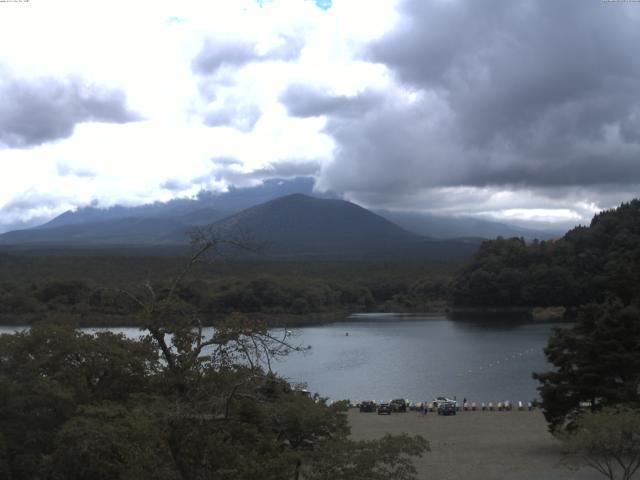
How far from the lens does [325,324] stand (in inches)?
2761

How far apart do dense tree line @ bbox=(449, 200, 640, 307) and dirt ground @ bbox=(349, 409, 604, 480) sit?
49409 mm

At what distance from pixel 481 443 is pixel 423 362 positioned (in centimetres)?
2150

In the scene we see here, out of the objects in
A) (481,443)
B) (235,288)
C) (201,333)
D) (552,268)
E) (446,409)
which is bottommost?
(446,409)

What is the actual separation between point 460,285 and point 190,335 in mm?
76125

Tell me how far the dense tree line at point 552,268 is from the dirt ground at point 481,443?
49.4 metres

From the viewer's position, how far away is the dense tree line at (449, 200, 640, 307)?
74.9 m

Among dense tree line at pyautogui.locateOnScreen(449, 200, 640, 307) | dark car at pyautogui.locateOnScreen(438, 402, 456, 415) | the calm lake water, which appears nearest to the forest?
dense tree line at pyautogui.locateOnScreen(449, 200, 640, 307)

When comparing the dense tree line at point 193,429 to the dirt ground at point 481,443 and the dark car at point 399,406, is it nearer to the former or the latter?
the dirt ground at point 481,443

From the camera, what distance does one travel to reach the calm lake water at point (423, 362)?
109ft

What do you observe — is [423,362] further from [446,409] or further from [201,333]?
[201,333]

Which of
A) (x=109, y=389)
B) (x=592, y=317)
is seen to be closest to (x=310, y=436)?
(x=109, y=389)

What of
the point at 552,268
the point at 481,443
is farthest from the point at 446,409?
the point at 552,268

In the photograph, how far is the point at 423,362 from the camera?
137 feet

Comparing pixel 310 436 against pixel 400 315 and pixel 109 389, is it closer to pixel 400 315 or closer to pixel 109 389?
pixel 109 389
